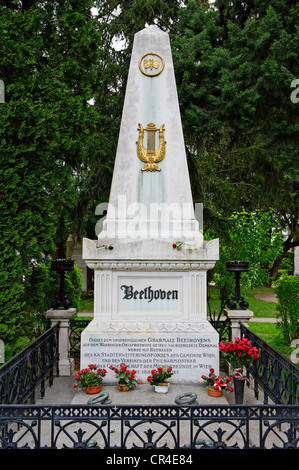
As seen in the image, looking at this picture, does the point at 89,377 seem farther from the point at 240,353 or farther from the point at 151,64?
the point at 151,64

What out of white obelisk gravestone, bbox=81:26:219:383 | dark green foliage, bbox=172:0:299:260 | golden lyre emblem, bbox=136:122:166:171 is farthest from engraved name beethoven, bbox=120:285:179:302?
dark green foliage, bbox=172:0:299:260

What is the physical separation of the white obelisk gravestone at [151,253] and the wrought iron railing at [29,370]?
725 millimetres

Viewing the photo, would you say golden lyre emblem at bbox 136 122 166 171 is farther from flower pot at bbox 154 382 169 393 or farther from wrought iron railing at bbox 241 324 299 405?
flower pot at bbox 154 382 169 393

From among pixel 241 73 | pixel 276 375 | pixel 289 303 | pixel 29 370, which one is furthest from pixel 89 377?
pixel 241 73

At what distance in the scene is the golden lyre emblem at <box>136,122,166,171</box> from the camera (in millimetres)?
7117

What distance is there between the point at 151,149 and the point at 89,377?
405 cm

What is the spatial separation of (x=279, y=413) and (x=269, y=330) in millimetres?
9993

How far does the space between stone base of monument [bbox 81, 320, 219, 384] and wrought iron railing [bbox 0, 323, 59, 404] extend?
71cm

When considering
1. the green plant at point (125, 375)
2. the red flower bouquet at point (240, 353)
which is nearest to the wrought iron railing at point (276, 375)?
the red flower bouquet at point (240, 353)

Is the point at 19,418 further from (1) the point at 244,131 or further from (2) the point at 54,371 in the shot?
(1) the point at 244,131

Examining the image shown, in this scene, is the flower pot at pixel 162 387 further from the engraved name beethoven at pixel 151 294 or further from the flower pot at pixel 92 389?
the engraved name beethoven at pixel 151 294

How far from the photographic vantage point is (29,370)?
5.73 meters

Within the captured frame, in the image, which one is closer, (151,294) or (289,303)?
(151,294)
